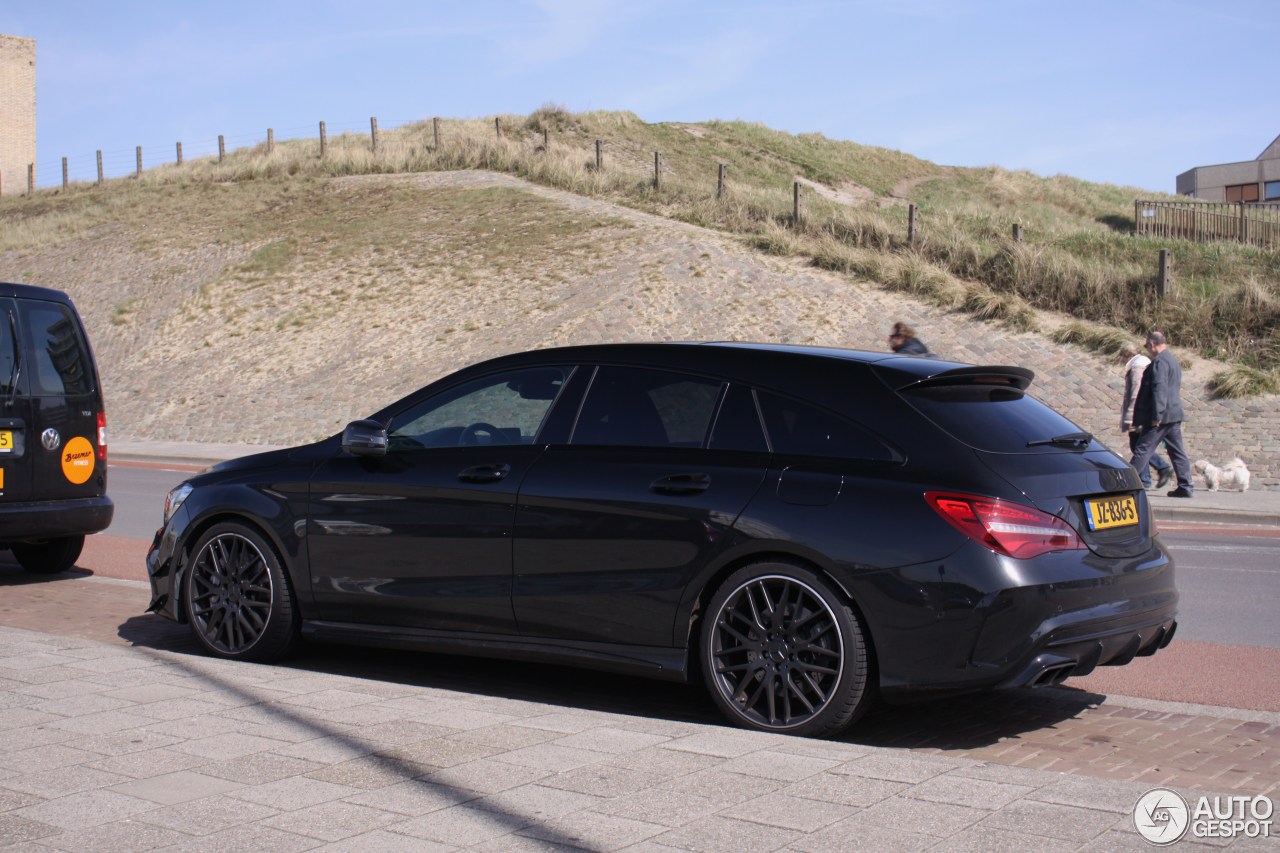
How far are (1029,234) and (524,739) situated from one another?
26.7 metres

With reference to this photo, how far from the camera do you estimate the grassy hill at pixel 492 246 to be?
969 inches

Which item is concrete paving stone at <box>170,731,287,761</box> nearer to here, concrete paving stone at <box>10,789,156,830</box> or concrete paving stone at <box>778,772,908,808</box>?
concrete paving stone at <box>10,789,156,830</box>

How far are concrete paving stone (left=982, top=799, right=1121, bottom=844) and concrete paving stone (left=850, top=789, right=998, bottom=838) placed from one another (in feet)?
0.23

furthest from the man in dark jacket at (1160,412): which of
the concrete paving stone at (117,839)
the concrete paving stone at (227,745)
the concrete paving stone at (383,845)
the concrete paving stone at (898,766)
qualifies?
the concrete paving stone at (117,839)

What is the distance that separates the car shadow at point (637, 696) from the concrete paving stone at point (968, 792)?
103cm

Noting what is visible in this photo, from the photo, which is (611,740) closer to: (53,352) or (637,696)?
(637,696)

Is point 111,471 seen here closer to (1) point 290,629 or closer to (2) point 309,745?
(1) point 290,629

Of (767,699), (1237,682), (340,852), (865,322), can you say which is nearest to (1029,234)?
(865,322)

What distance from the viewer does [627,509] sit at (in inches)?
222

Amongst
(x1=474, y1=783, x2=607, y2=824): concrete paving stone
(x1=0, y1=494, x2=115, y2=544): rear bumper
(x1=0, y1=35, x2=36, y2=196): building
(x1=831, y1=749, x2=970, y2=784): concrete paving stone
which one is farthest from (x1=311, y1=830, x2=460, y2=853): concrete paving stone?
(x1=0, y1=35, x2=36, y2=196): building

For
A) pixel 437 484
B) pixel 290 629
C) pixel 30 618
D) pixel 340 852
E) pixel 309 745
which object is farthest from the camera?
pixel 30 618

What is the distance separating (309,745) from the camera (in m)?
4.84

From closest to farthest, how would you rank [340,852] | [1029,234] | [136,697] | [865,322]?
[340,852] < [136,697] < [865,322] < [1029,234]

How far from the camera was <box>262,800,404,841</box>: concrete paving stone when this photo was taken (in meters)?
3.88
